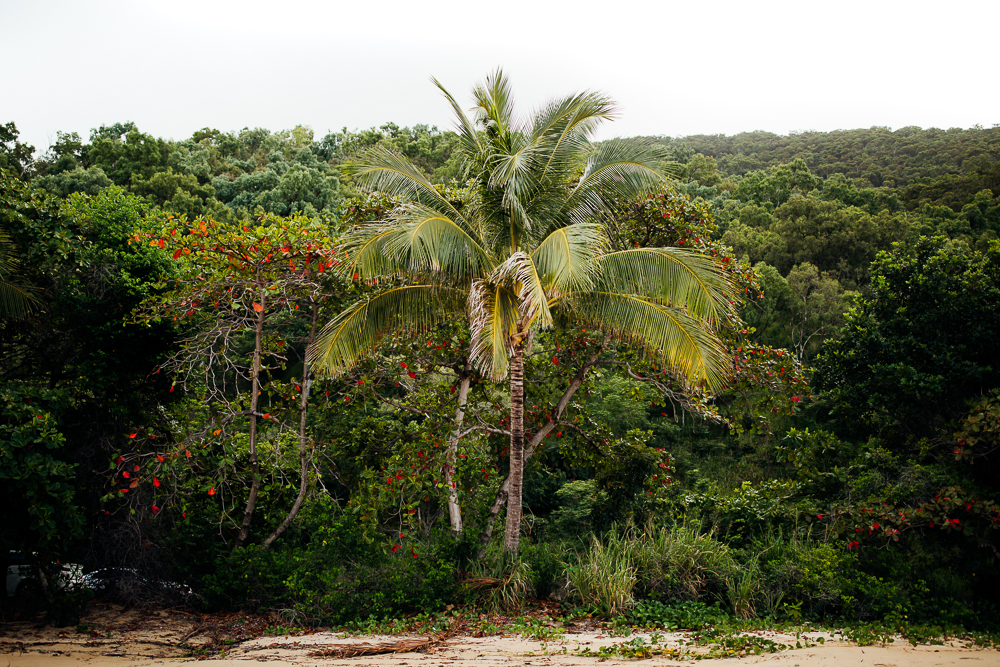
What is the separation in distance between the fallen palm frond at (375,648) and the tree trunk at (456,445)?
248 cm

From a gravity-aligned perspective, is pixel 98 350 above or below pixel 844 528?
above

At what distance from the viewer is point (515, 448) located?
27.6 feet

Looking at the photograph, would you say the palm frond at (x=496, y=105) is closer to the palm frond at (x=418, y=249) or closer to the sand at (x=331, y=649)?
the palm frond at (x=418, y=249)

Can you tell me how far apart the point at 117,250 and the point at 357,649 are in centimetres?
623

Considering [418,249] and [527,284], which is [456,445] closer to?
[418,249]

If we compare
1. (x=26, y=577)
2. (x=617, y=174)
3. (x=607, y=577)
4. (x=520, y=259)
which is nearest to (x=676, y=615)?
(x=607, y=577)

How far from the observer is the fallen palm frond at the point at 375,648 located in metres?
6.43

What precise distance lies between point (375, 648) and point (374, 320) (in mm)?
3763

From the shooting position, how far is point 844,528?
8641 mm

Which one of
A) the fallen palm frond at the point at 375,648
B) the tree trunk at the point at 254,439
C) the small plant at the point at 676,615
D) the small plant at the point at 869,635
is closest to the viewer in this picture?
the fallen palm frond at the point at 375,648

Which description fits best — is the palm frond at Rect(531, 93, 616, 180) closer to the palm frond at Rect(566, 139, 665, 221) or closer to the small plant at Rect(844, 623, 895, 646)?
the palm frond at Rect(566, 139, 665, 221)

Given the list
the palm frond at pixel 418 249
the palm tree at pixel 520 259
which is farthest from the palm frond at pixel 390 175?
the palm frond at pixel 418 249

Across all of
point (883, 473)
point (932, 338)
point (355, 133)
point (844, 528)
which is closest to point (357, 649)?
point (844, 528)

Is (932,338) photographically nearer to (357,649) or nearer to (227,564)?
(357,649)
